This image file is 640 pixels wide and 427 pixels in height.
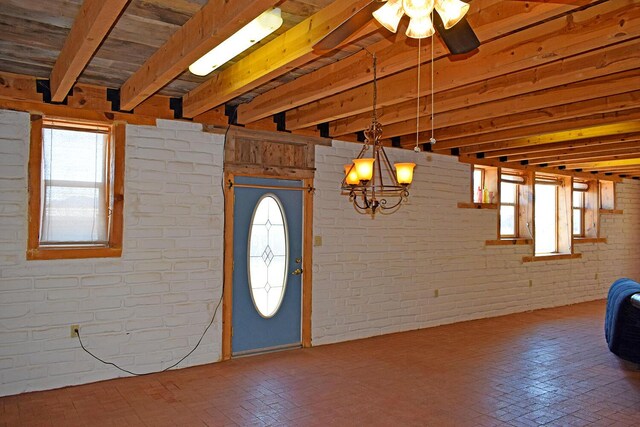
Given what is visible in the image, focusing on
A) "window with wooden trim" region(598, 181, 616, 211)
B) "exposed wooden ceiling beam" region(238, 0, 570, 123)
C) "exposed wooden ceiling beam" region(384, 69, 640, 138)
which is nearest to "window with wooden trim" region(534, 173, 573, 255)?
"window with wooden trim" region(598, 181, 616, 211)

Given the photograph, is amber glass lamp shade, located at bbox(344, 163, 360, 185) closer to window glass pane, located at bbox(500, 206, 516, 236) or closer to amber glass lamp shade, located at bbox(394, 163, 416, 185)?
amber glass lamp shade, located at bbox(394, 163, 416, 185)

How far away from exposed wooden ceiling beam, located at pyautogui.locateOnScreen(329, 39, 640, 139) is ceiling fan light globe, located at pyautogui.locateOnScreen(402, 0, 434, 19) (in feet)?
5.96

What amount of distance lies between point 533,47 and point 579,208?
6.68 meters

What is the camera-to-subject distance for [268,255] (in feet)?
16.3

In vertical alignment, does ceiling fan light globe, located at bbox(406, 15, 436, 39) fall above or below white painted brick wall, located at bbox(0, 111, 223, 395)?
above

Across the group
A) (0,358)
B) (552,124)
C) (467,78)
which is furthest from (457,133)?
(0,358)

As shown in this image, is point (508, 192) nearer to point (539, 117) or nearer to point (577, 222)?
point (577, 222)

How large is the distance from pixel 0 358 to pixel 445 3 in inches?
155

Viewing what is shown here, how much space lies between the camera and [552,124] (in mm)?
4941

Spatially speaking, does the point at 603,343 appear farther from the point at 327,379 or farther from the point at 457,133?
the point at 327,379

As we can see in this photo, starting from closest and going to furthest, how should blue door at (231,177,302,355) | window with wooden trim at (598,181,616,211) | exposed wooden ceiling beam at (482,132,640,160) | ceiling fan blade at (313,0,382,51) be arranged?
1. ceiling fan blade at (313,0,382,51)
2. blue door at (231,177,302,355)
3. exposed wooden ceiling beam at (482,132,640,160)
4. window with wooden trim at (598,181,616,211)

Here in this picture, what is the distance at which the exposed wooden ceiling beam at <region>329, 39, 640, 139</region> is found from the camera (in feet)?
9.81

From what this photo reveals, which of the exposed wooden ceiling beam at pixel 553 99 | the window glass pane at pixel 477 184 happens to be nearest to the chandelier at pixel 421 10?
the exposed wooden ceiling beam at pixel 553 99

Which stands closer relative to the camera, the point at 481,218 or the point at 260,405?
the point at 260,405
